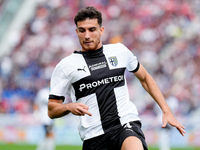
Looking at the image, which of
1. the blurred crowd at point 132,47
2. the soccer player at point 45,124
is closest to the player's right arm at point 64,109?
the soccer player at point 45,124

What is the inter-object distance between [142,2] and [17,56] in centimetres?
603

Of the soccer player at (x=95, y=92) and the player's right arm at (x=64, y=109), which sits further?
the soccer player at (x=95, y=92)

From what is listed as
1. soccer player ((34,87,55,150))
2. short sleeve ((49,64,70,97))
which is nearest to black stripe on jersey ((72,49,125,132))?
short sleeve ((49,64,70,97))

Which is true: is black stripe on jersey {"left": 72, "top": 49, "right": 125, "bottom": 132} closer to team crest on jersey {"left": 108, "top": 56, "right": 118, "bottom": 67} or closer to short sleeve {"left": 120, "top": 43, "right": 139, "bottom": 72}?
team crest on jersey {"left": 108, "top": 56, "right": 118, "bottom": 67}

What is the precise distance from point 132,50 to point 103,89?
1355 centimetres

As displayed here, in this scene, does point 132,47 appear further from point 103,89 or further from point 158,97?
point 103,89

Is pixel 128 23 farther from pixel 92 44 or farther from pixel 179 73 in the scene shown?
pixel 92 44

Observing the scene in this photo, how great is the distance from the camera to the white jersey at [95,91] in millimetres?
5348

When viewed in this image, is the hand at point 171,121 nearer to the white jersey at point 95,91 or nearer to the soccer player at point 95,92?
the soccer player at point 95,92

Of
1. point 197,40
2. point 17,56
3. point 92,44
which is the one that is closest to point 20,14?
point 17,56

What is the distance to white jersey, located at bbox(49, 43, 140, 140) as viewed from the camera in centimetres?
535

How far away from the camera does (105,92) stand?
Answer: 17.7 feet

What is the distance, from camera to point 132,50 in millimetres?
18828

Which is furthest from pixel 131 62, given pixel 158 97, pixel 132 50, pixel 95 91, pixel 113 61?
pixel 132 50
